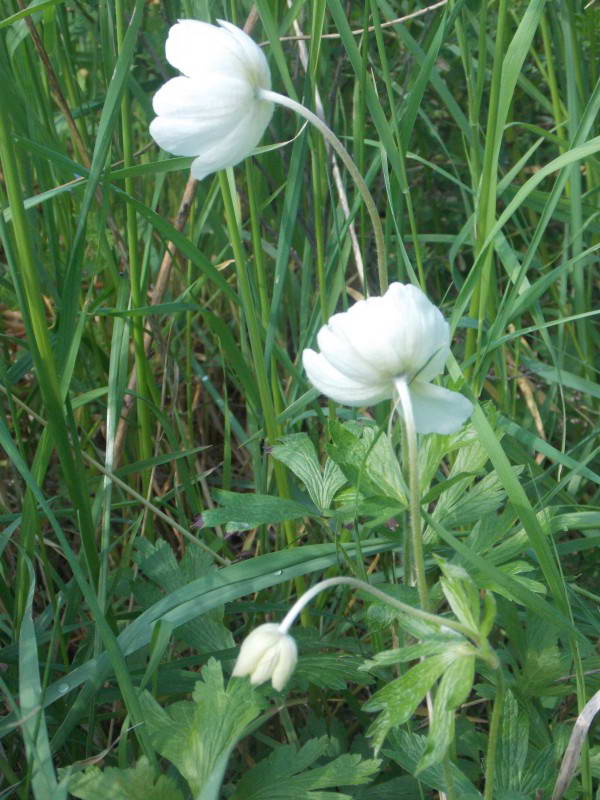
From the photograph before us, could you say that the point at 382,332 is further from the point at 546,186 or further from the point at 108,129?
the point at 546,186

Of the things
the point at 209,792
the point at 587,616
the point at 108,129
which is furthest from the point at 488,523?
the point at 108,129

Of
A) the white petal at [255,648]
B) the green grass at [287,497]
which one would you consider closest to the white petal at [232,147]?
the green grass at [287,497]

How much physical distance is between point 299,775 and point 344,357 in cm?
54

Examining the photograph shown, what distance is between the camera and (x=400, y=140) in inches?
55.0

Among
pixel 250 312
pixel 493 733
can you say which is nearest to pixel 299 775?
pixel 493 733

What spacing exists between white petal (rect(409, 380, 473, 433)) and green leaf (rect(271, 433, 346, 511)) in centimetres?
35

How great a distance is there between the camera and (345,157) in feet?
3.60

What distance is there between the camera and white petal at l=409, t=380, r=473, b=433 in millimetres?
1023

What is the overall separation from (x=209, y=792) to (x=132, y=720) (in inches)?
10.1

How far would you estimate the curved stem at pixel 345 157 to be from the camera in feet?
3.59

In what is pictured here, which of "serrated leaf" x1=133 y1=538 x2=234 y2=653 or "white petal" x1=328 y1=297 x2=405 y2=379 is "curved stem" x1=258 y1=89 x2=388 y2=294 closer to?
"white petal" x1=328 y1=297 x2=405 y2=379

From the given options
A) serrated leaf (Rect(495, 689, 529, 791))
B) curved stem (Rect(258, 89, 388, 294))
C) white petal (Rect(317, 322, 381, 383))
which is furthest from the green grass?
white petal (Rect(317, 322, 381, 383))

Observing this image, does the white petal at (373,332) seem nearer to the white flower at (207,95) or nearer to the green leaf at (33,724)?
the white flower at (207,95)

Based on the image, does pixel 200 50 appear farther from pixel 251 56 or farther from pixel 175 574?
pixel 175 574
